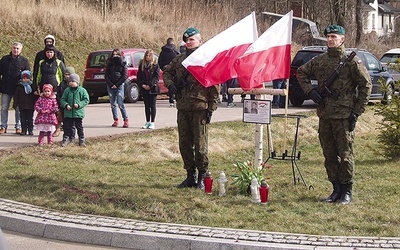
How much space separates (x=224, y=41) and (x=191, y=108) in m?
0.96

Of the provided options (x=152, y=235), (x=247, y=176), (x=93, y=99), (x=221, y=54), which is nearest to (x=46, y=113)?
(x=221, y=54)

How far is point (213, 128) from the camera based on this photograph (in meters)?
16.0

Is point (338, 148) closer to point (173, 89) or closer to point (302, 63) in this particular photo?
point (173, 89)

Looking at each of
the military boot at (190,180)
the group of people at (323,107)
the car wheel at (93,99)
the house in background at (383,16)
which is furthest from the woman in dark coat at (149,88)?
the house in background at (383,16)

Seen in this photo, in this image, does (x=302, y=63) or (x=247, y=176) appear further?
(x=302, y=63)

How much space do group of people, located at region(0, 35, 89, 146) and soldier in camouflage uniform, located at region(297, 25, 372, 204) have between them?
5716 millimetres

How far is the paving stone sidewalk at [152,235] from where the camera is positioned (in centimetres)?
755

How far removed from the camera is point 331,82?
360 inches

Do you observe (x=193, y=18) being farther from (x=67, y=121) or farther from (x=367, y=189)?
Answer: (x=367, y=189)

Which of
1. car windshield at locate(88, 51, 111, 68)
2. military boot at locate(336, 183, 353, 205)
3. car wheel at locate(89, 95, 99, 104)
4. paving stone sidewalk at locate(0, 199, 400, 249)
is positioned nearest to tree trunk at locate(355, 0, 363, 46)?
car windshield at locate(88, 51, 111, 68)

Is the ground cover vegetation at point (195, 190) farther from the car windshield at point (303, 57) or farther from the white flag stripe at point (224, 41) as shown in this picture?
the car windshield at point (303, 57)

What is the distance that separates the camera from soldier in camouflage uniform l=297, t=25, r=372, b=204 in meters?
9.08

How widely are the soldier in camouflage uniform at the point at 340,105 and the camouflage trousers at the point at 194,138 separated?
1.44 metres

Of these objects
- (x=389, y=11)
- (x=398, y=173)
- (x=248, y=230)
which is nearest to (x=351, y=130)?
(x=248, y=230)
